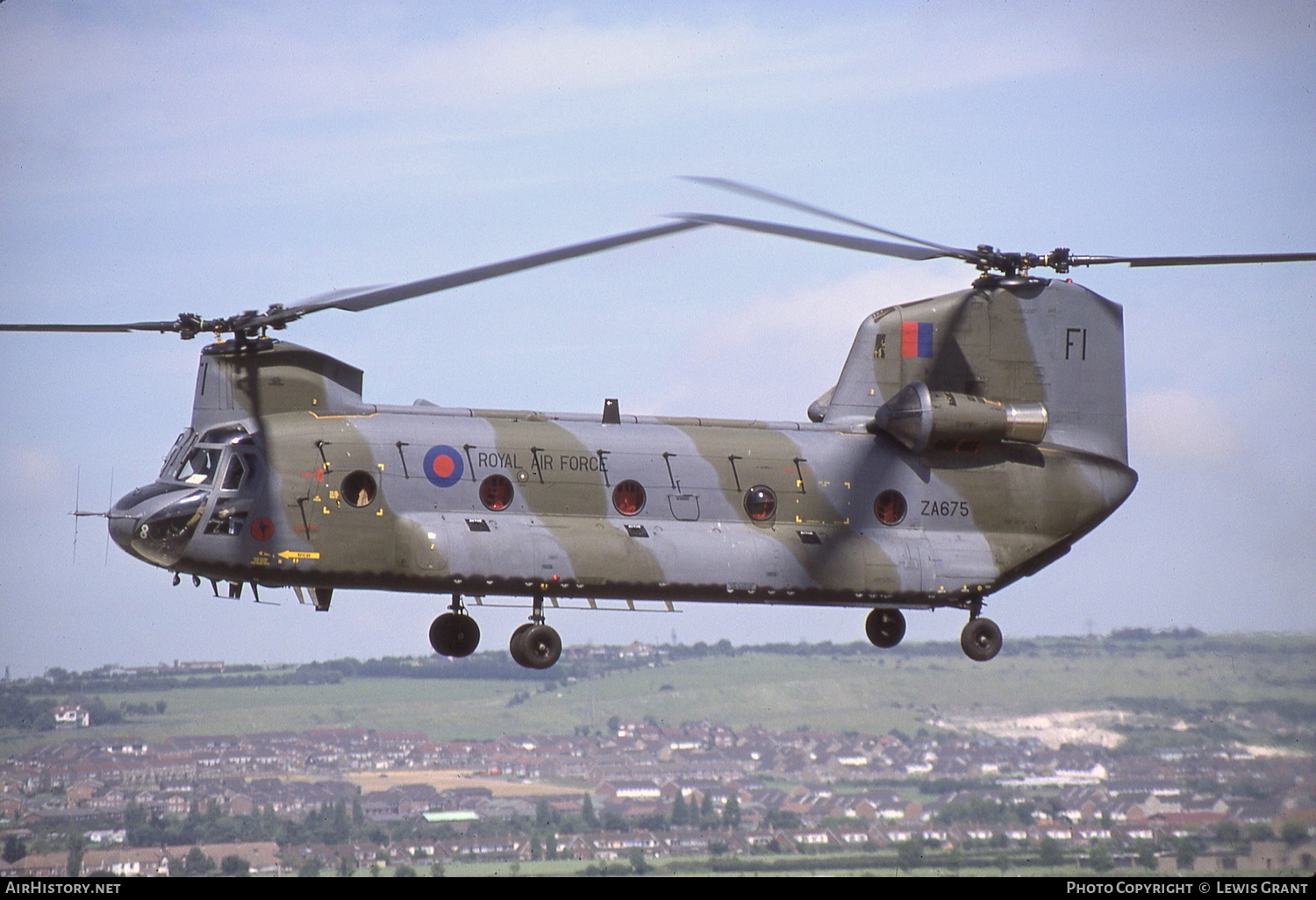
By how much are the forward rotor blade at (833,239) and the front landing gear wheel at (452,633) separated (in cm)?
634

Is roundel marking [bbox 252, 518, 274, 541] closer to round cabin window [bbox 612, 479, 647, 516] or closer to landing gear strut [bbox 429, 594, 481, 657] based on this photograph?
landing gear strut [bbox 429, 594, 481, 657]

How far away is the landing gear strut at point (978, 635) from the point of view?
22062 millimetres

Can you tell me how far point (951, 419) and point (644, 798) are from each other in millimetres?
33351

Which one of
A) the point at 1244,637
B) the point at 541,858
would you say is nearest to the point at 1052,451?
the point at 1244,637

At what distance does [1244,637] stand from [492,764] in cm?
2569

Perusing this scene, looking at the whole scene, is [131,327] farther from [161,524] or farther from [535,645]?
[535,645]

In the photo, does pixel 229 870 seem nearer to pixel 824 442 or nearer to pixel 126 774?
pixel 126 774

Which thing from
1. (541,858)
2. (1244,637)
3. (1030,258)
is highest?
(1030,258)

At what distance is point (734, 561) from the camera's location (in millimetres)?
20484

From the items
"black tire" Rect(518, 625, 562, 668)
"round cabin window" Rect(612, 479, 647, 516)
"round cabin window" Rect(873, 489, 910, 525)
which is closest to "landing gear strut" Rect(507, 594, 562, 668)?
"black tire" Rect(518, 625, 562, 668)

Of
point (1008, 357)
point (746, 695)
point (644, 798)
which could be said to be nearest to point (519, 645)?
point (1008, 357)

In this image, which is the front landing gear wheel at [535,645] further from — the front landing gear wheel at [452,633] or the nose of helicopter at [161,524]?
the nose of helicopter at [161,524]

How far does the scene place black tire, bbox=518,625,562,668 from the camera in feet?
65.7

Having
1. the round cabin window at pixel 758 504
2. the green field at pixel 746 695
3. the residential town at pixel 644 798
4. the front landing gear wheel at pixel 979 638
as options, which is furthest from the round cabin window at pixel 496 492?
the green field at pixel 746 695
